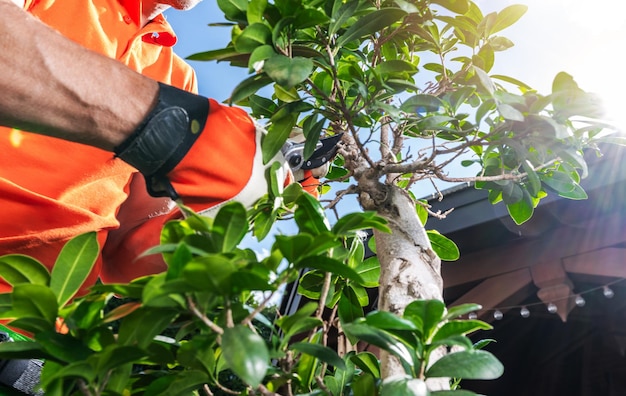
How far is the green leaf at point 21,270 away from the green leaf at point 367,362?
20.7 inches

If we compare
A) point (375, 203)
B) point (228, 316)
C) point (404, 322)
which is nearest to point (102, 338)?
point (228, 316)

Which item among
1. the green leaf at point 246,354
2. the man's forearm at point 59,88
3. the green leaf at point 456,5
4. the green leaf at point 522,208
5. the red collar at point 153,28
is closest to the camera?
the green leaf at point 246,354

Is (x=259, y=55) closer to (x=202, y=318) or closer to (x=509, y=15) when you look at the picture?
(x=202, y=318)

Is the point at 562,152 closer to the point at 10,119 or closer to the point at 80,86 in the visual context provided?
the point at 80,86

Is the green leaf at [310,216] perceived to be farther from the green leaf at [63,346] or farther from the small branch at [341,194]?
the small branch at [341,194]

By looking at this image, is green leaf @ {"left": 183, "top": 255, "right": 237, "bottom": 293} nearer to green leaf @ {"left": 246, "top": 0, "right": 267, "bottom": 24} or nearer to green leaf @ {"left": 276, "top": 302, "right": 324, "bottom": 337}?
green leaf @ {"left": 276, "top": 302, "right": 324, "bottom": 337}

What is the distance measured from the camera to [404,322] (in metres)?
0.68

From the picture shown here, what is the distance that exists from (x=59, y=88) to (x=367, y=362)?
72 centimetres

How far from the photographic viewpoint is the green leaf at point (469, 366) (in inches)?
27.2

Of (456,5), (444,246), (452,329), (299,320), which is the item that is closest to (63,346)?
(299,320)

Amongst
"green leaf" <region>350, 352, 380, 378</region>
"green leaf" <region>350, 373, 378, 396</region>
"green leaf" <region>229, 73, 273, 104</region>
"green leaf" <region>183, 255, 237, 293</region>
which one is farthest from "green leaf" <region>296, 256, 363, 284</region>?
"green leaf" <region>229, 73, 273, 104</region>

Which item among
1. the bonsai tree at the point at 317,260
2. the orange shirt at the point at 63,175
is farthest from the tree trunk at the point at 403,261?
the orange shirt at the point at 63,175

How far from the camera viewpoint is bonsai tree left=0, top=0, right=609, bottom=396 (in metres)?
0.66

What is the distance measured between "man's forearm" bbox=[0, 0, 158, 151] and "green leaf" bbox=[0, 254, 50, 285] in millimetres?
328
